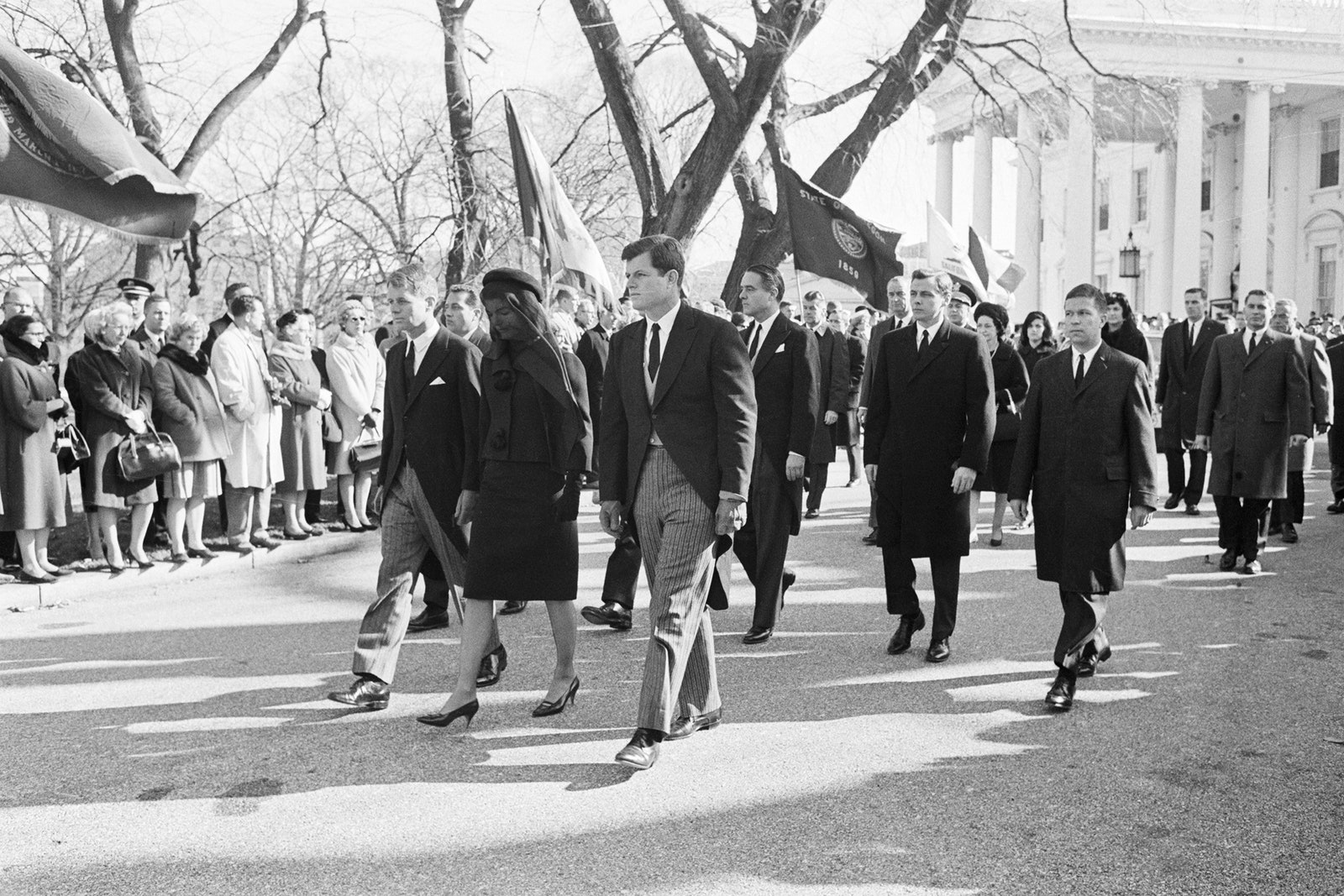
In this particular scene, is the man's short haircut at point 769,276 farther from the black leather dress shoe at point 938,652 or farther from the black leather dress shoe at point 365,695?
the black leather dress shoe at point 365,695

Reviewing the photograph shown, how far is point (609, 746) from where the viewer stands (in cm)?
566

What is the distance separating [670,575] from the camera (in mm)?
5465

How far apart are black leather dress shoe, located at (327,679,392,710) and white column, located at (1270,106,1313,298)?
51.8 m

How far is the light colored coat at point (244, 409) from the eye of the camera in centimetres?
1077

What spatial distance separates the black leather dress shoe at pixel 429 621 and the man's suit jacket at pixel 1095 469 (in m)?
3.68

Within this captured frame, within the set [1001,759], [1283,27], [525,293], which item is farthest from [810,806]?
[1283,27]

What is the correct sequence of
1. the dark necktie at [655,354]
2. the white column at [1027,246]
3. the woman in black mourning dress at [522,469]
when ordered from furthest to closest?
the white column at [1027,246], the woman in black mourning dress at [522,469], the dark necktie at [655,354]

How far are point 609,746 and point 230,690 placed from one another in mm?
2177

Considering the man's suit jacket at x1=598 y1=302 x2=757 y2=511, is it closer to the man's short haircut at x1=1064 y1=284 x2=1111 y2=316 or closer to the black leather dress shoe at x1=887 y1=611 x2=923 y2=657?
the man's short haircut at x1=1064 y1=284 x2=1111 y2=316

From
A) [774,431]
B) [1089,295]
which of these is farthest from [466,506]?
[1089,295]

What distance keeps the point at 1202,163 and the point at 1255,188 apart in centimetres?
364

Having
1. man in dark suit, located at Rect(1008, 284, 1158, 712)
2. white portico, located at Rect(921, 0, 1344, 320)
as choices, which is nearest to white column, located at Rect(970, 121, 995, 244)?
white portico, located at Rect(921, 0, 1344, 320)

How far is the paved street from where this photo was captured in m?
4.29

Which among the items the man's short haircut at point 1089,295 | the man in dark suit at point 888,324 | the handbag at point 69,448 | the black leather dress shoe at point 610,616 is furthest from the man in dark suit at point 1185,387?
the handbag at point 69,448
